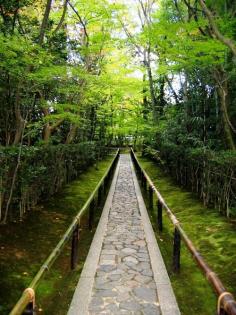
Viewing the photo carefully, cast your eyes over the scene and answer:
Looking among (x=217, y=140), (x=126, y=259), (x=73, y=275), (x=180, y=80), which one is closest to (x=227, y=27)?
(x=217, y=140)

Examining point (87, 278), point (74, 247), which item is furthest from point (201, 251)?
point (74, 247)

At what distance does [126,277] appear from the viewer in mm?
6223

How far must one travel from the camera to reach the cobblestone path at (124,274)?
16.8 ft

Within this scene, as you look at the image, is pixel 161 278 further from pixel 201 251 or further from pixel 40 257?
pixel 40 257

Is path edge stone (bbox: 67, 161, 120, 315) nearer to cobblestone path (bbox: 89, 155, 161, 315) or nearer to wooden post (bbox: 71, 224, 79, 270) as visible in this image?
cobblestone path (bbox: 89, 155, 161, 315)

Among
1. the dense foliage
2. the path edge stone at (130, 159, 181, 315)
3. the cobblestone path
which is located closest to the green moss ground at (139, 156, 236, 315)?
the path edge stone at (130, 159, 181, 315)

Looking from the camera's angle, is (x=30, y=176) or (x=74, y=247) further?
(x=30, y=176)

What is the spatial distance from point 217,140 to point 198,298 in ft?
33.6

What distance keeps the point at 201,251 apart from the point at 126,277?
2166 mm

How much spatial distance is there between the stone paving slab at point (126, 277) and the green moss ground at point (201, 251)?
0.27m

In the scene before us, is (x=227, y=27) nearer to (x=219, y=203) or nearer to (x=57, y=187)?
(x=219, y=203)

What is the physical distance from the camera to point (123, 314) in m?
4.86

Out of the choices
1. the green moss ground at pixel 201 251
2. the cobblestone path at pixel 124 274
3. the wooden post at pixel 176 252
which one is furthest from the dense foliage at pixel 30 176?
the wooden post at pixel 176 252

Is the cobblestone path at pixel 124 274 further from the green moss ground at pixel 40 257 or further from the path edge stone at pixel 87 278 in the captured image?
the green moss ground at pixel 40 257
